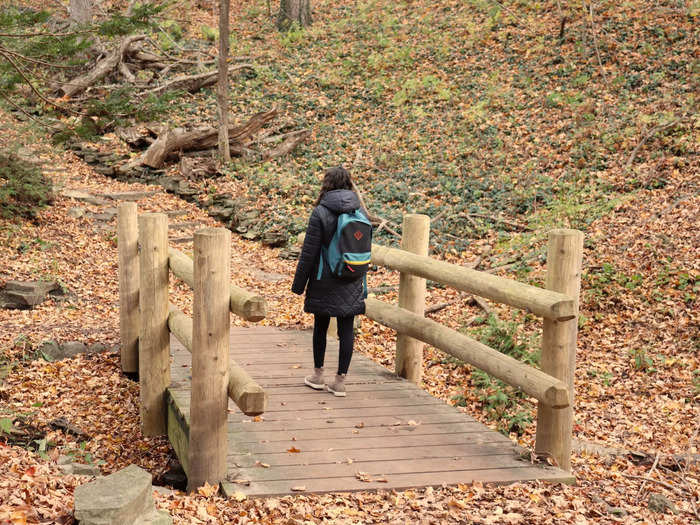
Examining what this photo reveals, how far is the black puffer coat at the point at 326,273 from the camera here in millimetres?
5547

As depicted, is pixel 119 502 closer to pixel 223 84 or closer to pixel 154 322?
pixel 154 322

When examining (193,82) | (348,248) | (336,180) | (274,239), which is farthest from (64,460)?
(193,82)

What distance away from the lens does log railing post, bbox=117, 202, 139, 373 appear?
7266 mm

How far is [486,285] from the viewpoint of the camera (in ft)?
17.3

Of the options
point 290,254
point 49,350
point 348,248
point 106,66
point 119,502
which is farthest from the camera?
point 106,66

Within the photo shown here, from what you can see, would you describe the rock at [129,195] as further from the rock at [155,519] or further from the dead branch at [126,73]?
the rock at [155,519]

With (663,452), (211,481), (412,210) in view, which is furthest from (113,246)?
(663,452)

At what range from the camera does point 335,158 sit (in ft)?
50.7

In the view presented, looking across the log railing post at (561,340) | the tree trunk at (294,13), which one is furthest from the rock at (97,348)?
the tree trunk at (294,13)

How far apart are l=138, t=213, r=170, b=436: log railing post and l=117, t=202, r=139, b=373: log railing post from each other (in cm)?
110

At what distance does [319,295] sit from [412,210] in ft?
24.7

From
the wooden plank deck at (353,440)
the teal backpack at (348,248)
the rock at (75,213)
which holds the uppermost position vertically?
the teal backpack at (348,248)

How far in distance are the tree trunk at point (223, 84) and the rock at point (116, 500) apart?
1201cm

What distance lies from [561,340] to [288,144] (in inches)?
474
